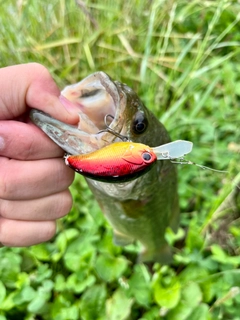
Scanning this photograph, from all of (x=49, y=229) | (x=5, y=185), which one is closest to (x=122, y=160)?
(x=5, y=185)

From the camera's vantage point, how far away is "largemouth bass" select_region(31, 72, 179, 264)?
3.35ft

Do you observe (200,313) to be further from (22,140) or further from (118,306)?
(22,140)

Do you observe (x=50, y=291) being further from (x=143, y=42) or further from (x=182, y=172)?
(x=143, y=42)

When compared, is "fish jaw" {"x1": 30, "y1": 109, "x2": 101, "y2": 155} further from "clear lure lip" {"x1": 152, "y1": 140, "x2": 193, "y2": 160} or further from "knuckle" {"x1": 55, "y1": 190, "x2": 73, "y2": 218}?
"knuckle" {"x1": 55, "y1": 190, "x2": 73, "y2": 218}

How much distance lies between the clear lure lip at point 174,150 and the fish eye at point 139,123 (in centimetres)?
23

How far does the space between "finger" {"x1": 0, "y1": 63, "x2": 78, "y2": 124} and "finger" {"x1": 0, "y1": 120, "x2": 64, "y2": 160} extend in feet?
0.17

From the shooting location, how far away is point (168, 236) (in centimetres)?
181

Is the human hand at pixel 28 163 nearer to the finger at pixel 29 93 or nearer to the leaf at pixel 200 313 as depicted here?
the finger at pixel 29 93

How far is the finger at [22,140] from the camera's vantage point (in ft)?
3.43

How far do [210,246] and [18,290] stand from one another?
856mm

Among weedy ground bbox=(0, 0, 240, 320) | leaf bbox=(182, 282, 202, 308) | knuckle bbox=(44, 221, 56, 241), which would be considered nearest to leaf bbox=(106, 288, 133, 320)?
weedy ground bbox=(0, 0, 240, 320)

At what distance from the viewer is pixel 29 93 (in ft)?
3.43

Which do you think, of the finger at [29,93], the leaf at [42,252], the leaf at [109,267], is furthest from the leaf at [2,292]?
the finger at [29,93]

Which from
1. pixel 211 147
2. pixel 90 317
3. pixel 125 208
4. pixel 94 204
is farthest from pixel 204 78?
pixel 90 317
